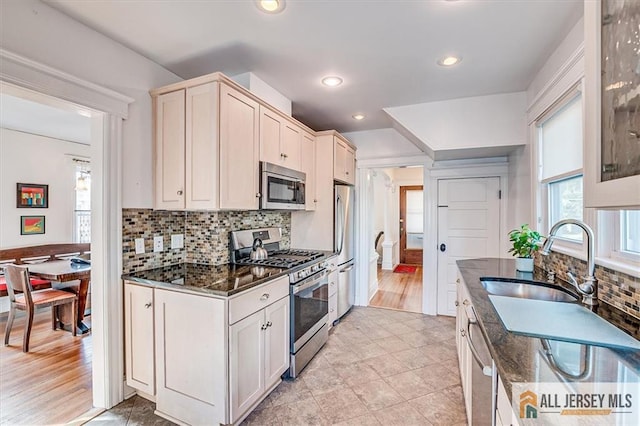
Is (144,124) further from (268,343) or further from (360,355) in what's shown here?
(360,355)

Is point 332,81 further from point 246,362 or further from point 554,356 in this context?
point 554,356

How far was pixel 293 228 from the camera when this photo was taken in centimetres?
368

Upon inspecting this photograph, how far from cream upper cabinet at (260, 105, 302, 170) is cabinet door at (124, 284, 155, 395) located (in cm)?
137

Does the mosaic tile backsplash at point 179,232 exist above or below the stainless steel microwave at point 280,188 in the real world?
below

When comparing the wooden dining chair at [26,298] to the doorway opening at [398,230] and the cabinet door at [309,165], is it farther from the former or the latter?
the doorway opening at [398,230]

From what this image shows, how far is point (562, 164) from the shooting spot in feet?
7.08

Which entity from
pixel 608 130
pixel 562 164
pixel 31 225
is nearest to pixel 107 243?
pixel 608 130

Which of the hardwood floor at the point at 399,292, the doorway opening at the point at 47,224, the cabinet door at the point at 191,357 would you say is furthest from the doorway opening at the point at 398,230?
the doorway opening at the point at 47,224

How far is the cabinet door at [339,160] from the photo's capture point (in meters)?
3.51

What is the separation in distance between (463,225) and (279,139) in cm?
262

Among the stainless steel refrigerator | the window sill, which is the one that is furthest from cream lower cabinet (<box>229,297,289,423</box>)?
the window sill

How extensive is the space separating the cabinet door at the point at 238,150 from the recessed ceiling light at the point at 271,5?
1.92 feet

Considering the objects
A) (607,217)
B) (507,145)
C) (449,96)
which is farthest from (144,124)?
(507,145)

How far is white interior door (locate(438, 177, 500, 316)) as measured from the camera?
3602 millimetres
